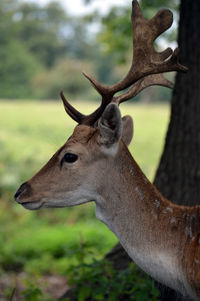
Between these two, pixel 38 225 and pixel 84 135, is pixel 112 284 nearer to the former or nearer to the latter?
pixel 84 135

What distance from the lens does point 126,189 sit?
2.90m

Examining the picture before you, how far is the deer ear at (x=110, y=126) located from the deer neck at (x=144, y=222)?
137 millimetres

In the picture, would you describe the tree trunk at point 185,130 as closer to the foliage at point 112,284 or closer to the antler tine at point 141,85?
the foliage at point 112,284

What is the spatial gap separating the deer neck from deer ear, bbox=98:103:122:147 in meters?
0.14

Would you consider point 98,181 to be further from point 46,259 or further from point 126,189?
point 46,259

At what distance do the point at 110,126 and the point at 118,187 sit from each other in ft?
1.28

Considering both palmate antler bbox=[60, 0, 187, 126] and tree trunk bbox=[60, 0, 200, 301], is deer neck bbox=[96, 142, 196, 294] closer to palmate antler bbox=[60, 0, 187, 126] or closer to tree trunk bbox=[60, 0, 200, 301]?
palmate antler bbox=[60, 0, 187, 126]

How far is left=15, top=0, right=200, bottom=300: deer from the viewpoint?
2.78 metres

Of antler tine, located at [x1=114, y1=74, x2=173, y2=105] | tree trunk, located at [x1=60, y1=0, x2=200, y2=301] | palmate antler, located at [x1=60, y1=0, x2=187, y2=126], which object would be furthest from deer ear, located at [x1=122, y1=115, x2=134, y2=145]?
tree trunk, located at [x1=60, y1=0, x2=200, y2=301]

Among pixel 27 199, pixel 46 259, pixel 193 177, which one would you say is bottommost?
pixel 46 259

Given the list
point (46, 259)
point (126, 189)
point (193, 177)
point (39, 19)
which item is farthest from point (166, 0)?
point (39, 19)

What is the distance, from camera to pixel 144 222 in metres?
2.83

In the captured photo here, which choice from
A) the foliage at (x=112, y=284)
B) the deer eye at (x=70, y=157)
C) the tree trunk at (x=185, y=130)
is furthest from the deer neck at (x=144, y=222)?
the tree trunk at (x=185, y=130)

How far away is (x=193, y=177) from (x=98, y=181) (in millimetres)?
1537
